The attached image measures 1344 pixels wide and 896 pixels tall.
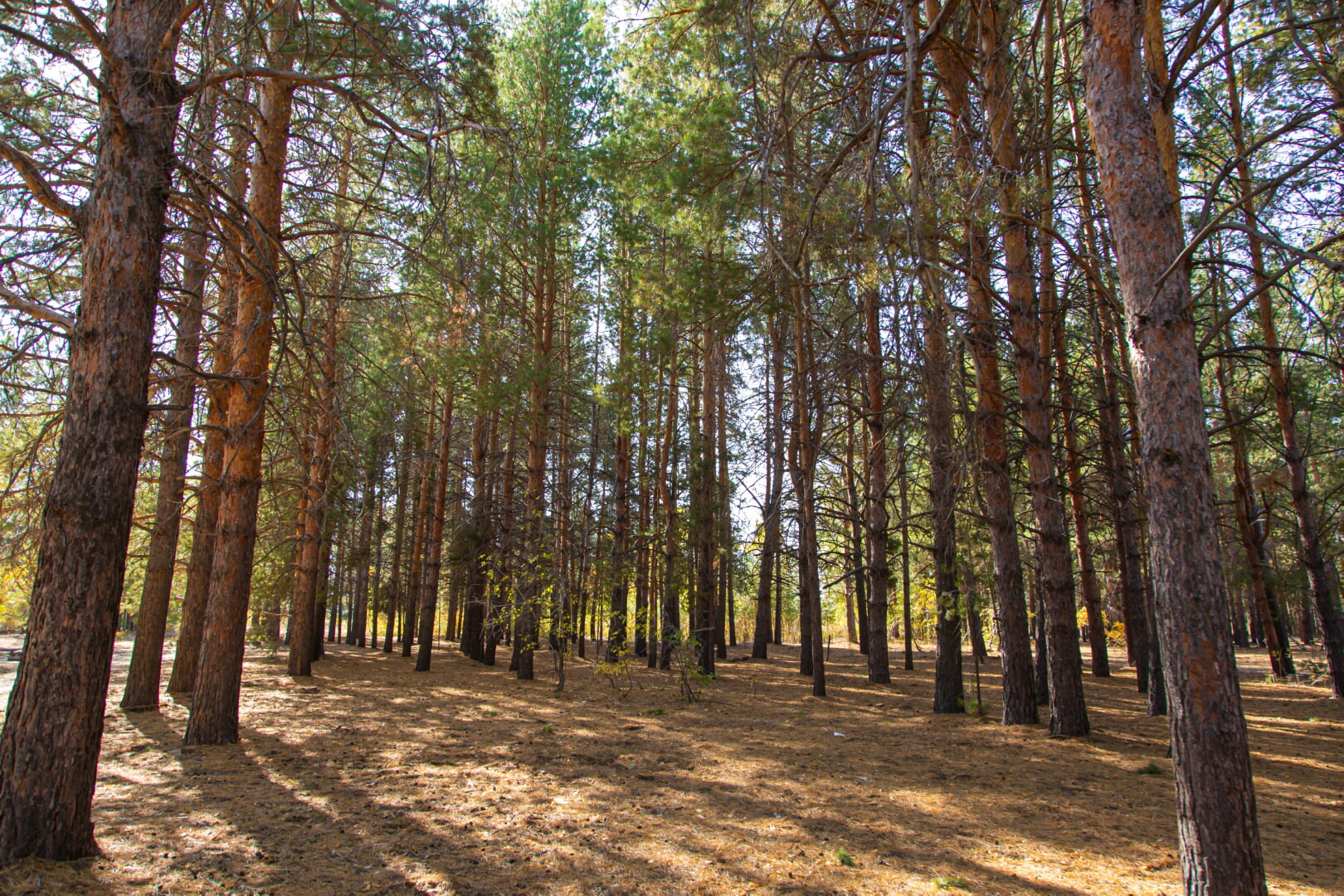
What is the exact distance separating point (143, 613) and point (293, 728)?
9.92ft

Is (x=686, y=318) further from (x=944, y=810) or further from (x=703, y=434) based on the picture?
(x=944, y=810)

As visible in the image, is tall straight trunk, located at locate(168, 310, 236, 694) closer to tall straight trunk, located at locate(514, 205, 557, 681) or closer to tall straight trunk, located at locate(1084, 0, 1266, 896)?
tall straight trunk, located at locate(514, 205, 557, 681)

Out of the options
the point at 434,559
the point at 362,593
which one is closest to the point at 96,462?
the point at 434,559

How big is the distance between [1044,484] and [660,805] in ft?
18.1

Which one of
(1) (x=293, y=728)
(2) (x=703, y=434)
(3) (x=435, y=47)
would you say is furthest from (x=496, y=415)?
(3) (x=435, y=47)

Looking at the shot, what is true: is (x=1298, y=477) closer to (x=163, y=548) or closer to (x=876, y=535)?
(x=876, y=535)

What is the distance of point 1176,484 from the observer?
3.32 m

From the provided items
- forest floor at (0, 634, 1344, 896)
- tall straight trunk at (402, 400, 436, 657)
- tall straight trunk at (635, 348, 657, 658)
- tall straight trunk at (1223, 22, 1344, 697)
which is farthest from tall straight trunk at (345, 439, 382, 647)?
tall straight trunk at (1223, 22, 1344, 697)

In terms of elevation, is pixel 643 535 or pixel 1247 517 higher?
pixel 1247 517

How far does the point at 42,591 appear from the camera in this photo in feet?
11.9

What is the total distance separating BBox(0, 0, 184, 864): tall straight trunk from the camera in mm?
3545

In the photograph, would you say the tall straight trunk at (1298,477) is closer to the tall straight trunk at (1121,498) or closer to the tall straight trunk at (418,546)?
the tall straight trunk at (1121,498)

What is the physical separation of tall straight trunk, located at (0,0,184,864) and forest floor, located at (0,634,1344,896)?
0.42m

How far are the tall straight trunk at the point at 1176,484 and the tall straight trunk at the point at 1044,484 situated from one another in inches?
164
